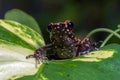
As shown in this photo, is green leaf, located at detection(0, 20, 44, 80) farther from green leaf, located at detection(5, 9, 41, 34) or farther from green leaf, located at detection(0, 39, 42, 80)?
green leaf, located at detection(5, 9, 41, 34)

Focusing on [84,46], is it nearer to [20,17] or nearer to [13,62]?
[20,17]

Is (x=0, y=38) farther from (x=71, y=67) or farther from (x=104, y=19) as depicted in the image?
(x=104, y=19)

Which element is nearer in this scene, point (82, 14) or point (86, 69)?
point (86, 69)

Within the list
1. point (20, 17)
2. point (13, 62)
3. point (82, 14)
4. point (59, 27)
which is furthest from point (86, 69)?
point (82, 14)

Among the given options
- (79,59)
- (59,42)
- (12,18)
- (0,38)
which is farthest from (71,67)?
(12,18)

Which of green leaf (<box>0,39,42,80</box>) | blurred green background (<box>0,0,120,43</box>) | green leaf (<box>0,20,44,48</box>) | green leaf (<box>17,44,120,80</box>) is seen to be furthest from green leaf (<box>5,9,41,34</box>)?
blurred green background (<box>0,0,120,43</box>)

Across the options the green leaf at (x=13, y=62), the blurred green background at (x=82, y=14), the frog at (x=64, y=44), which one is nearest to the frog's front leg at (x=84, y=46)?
the frog at (x=64, y=44)
